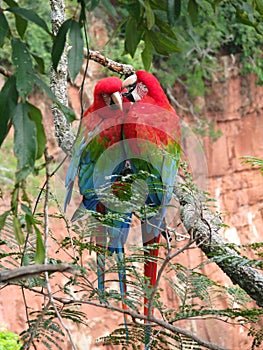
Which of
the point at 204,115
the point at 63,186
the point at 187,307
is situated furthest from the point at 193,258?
the point at 187,307

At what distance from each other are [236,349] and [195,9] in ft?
10.1

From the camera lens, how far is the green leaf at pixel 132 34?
717 millimetres

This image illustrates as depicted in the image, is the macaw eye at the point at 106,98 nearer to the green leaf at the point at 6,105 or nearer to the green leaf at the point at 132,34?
the green leaf at the point at 132,34

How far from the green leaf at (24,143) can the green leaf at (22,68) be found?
15mm

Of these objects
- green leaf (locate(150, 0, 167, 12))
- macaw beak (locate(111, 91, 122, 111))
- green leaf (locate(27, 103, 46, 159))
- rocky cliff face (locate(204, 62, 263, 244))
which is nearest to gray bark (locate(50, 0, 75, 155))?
macaw beak (locate(111, 91, 122, 111))

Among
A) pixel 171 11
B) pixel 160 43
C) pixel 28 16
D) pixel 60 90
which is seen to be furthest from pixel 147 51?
pixel 60 90

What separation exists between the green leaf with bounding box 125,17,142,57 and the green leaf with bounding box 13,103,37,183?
24cm

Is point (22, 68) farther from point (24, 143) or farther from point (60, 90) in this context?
point (60, 90)

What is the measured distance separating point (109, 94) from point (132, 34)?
0.52m

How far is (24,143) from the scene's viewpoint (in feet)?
1.71

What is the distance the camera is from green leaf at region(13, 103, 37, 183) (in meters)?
0.52

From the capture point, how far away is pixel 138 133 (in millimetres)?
1206

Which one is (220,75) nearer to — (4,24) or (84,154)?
(84,154)

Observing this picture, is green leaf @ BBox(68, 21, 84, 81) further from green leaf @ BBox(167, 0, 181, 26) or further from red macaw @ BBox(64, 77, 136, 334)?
red macaw @ BBox(64, 77, 136, 334)
